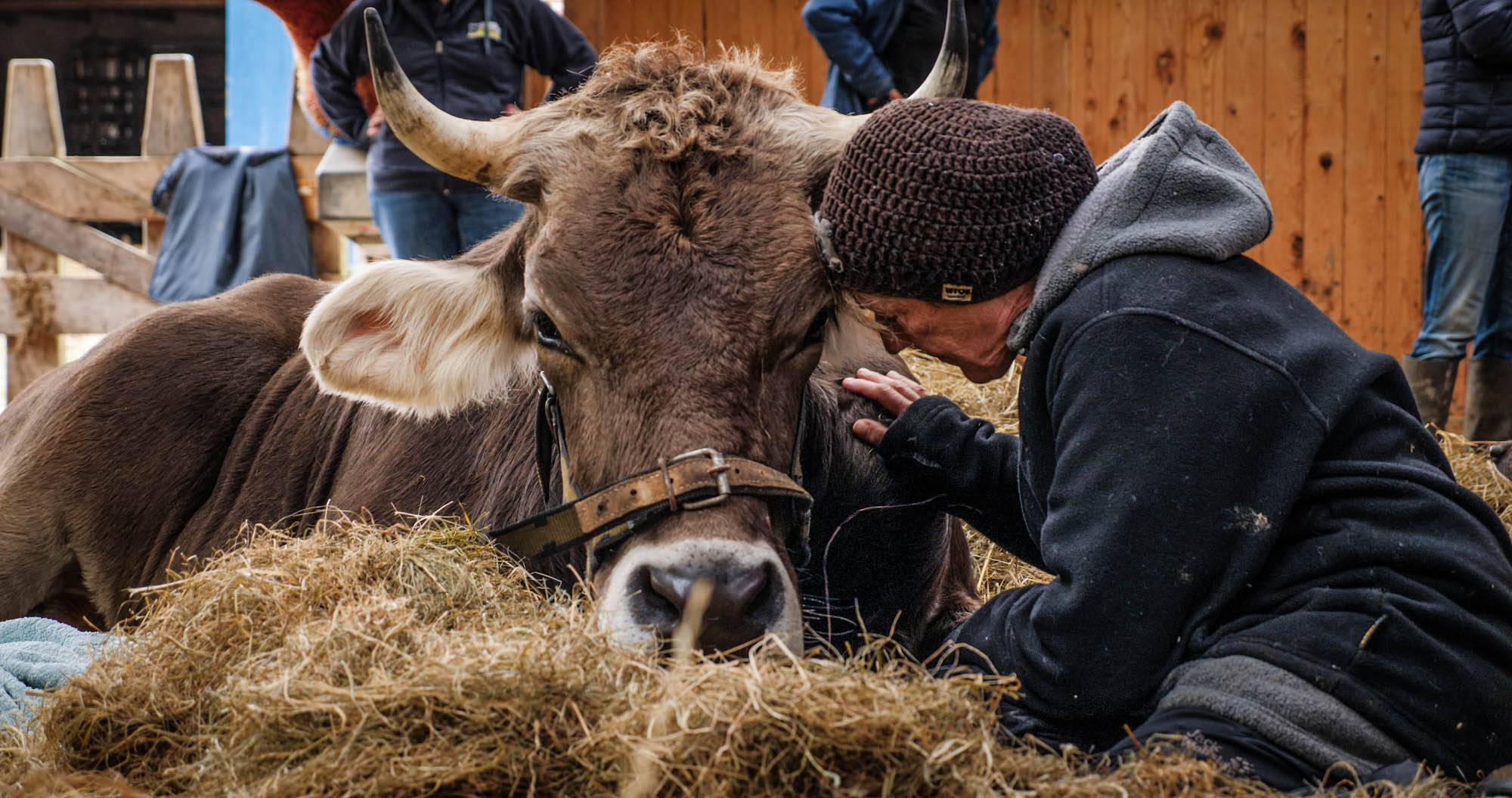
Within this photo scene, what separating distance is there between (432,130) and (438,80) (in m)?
3.19

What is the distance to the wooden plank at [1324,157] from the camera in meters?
9.05

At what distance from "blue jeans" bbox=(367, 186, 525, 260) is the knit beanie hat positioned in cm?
385

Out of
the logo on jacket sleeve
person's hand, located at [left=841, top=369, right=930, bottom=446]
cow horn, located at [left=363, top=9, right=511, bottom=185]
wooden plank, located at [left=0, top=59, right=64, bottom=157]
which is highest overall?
the logo on jacket sleeve

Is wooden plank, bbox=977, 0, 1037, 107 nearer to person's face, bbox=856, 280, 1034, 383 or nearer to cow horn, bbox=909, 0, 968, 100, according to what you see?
cow horn, bbox=909, 0, 968, 100

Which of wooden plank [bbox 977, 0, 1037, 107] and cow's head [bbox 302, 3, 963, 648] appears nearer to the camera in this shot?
cow's head [bbox 302, 3, 963, 648]

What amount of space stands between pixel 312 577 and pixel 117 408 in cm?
217

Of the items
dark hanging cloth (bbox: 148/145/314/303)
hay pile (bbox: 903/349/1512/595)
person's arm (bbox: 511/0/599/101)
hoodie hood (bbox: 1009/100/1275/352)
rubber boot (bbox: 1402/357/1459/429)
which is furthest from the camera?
dark hanging cloth (bbox: 148/145/314/303)

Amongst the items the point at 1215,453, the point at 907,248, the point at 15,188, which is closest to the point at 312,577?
the point at 907,248

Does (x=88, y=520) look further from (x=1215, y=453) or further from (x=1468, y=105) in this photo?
(x=1468, y=105)

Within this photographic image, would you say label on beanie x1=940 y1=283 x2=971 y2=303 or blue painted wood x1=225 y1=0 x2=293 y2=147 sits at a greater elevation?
label on beanie x1=940 y1=283 x2=971 y2=303

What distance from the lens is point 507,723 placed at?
6.15ft

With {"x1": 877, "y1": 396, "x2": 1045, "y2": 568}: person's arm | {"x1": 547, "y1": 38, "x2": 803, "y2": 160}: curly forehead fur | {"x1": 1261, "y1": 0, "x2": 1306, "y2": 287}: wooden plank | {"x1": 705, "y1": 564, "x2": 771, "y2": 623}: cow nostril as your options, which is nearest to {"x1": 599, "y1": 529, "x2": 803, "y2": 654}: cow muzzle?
{"x1": 705, "y1": 564, "x2": 771, "y2": 623}: cow nostril

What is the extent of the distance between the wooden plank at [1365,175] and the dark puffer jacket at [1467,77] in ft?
11.1

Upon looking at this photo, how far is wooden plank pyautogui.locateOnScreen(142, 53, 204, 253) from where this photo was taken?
8953mm
